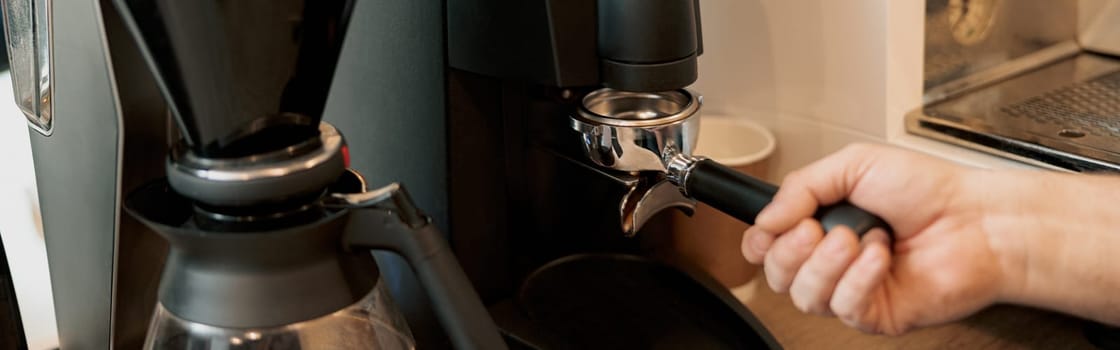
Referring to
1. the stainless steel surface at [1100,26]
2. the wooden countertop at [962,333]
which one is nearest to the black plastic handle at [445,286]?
the wooden countertop at [962,333]

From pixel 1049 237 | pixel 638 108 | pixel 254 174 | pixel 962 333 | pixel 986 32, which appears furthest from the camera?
pixel 986 32

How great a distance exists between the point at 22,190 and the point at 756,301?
62cm

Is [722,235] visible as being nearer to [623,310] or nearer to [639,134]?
[623,310]

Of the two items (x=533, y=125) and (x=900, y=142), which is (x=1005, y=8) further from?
(x=533, y=125)

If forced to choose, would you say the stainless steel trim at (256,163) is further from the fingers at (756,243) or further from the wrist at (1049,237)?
the wrist at (1049,237)

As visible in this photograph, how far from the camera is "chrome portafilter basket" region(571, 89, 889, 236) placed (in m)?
0.45

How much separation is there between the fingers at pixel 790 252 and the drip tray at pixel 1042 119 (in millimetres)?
339

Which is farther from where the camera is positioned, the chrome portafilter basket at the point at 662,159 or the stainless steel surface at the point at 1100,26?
the stainless steel surface at the point at 1100,26

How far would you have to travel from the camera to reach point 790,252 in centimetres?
43

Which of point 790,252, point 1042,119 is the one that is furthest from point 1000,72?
point 790,252

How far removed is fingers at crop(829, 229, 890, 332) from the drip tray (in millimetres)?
340

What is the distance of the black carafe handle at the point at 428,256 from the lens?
1.29ft

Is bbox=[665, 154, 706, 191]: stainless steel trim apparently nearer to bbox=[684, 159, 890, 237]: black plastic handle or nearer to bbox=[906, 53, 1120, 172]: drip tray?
bbox=[684, 159, 890, 237]: black plastic handle

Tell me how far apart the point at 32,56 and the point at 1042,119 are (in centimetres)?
70
